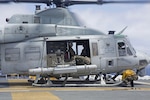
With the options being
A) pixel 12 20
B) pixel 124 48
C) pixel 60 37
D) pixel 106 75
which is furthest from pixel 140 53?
pixel 12 20

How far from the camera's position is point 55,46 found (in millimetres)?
→ 20172

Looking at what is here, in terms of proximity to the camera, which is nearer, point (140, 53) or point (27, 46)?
point (27, 46)

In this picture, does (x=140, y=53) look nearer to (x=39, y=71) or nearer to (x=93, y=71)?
(x=93, y=71)

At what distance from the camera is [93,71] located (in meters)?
19.7

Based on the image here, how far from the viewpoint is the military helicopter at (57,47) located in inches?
760

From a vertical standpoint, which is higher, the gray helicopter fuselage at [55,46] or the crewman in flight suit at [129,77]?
the gray helicopter fuselage at [55,46]

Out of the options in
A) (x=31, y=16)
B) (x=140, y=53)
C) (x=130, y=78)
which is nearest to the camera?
(x=130, y=78)

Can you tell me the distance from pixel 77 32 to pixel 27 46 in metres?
3.27

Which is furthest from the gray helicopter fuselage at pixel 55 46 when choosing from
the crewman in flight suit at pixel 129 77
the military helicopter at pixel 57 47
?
the crewman in flight suit at pixel 129 77

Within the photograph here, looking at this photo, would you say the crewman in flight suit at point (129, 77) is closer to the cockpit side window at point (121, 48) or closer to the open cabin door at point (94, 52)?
the cockpit side window at point (121, 48)

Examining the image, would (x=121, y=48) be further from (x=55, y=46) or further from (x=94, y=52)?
(x=55, y=46)

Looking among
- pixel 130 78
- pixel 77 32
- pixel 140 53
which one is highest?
pixel 77 32

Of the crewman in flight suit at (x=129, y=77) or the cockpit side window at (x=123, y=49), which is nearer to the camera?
the crewman in flight suit at (x=129, y=77)

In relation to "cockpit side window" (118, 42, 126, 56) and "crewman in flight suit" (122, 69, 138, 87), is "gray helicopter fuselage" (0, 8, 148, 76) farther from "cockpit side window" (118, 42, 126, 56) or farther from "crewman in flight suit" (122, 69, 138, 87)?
"crewman in flight suit" (122, 69, 138, 87)
